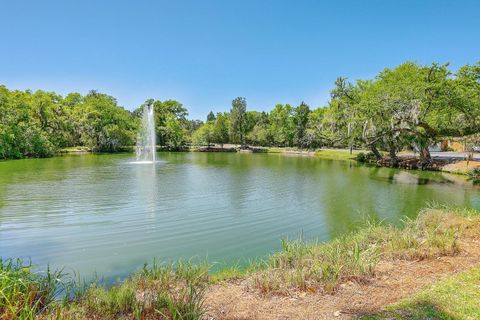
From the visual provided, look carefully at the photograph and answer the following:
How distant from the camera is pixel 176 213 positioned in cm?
1239

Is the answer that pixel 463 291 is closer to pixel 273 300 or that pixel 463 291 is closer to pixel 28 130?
pixel 273 300

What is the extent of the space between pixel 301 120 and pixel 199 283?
64.2 meters

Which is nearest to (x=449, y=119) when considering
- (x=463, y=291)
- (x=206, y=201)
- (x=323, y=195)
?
(x=323, y=195)

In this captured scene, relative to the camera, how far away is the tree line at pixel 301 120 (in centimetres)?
2380

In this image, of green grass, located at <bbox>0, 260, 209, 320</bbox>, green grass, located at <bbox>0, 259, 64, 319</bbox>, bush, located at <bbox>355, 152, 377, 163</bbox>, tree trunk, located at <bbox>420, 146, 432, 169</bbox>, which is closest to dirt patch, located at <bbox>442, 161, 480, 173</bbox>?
tree trunk, located at <bbox>420, 146, 432, 169</bbox>

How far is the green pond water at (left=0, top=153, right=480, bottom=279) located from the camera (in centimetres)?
830

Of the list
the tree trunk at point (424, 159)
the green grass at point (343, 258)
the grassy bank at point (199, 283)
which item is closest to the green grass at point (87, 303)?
the grassy bank at point (199, 283)

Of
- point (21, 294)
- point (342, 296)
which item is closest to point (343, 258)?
point (342, 296)

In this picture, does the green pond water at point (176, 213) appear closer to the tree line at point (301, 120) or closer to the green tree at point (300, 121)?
the tree line at point (301, 120)

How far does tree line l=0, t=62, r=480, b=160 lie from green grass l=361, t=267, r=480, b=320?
21.3m

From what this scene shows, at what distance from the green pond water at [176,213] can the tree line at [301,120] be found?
6099 millimetres

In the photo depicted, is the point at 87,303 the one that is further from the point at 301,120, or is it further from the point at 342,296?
the point at 301,120

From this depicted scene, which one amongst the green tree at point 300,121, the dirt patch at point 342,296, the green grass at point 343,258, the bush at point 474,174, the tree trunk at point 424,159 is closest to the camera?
the dirt patch at point 342,296

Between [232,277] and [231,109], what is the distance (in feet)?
231
